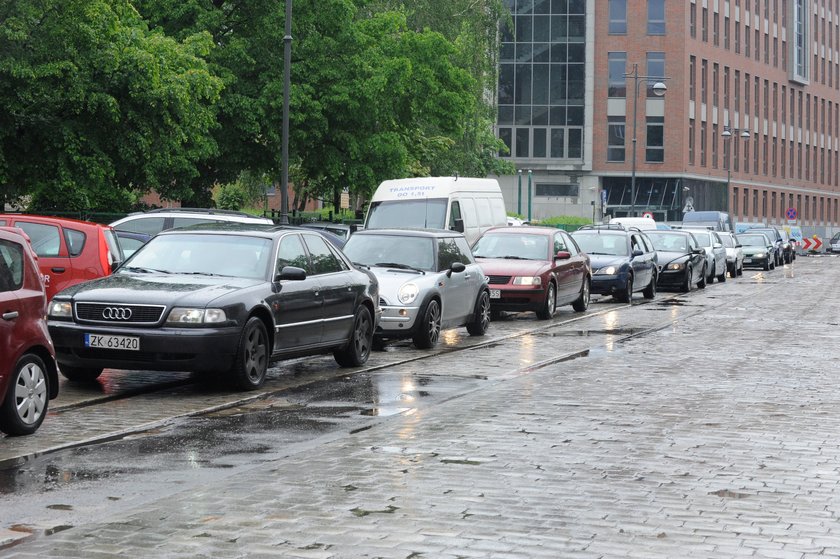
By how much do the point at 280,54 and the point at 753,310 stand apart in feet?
62.1

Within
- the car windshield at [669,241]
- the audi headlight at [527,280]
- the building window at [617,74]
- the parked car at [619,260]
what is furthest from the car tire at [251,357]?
the building window at [617,74]

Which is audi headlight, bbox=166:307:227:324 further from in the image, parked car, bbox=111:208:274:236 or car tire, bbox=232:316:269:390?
parked car, bbox=111:208:274:236

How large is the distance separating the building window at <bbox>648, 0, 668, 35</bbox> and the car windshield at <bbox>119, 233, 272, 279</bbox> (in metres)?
Answer: 77.8

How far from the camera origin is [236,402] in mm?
12359

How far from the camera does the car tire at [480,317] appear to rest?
20500 mm

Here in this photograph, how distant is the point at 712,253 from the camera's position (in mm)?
42875

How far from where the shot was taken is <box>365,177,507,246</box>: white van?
97.5 feet

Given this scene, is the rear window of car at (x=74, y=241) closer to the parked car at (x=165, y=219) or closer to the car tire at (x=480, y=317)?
the car tire at (x=480, y=317)

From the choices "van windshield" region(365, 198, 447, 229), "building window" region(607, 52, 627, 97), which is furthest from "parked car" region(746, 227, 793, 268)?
"van windshield" region(365, 198, 447, 229)

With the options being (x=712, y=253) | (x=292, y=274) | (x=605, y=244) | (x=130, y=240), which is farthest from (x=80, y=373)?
(x=712, y=253)

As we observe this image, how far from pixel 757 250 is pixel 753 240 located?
1329mm

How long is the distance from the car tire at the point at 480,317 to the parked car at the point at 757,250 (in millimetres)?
38523

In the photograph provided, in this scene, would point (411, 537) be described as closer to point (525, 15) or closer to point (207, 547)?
point (207, 547)

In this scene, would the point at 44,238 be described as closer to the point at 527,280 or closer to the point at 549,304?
the point at 527,280
